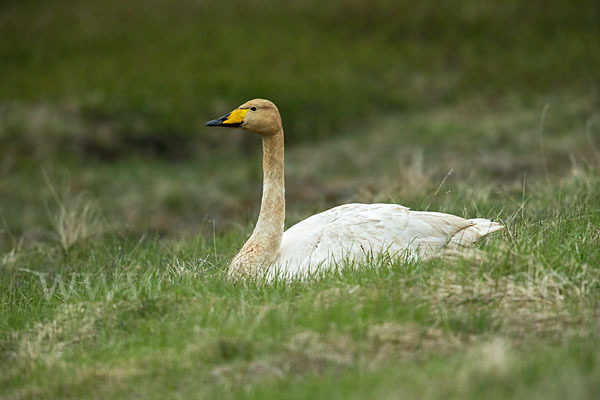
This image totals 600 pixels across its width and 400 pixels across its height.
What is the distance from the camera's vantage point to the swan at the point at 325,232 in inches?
247

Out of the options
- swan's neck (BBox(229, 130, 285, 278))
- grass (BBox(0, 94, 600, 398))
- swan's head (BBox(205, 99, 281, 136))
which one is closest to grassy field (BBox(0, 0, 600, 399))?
grass (BBox(0, 94, 600, 398))

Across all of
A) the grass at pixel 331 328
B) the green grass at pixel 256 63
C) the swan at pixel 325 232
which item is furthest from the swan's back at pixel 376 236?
the green grass at pixel 256 63

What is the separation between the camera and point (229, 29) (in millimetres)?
26266

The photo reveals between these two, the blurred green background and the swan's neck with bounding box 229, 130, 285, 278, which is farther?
the blurred green background

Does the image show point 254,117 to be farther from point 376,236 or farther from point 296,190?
point 296,190

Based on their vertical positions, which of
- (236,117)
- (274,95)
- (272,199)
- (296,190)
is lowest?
(296,190)

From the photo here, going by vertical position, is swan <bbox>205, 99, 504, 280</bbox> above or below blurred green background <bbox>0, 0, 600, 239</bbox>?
below

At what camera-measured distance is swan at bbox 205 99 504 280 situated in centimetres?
627

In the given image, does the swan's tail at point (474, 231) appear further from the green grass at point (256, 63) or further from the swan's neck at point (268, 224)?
the green grass at point (256, 63)

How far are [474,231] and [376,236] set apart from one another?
34.6 inches

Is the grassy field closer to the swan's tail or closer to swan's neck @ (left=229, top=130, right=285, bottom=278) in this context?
the swan's tail

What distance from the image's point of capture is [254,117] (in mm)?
6816

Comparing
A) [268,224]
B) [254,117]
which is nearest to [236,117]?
[254,117]

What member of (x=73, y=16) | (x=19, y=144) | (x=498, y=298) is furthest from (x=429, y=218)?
(x=73, y=16)
